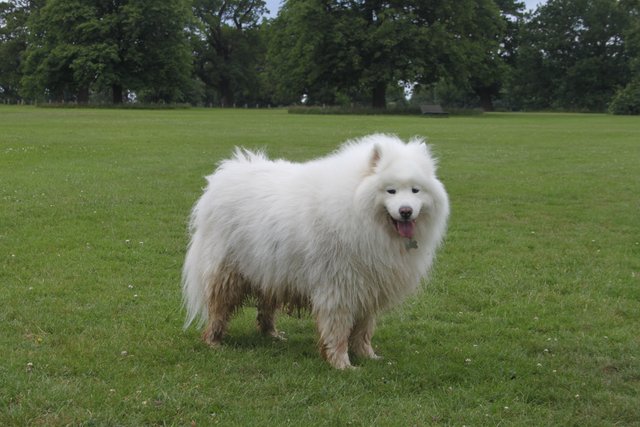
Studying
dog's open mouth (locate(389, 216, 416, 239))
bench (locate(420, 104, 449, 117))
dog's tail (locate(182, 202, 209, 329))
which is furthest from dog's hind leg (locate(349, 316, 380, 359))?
bench (locate(420, 104, 449, 117))

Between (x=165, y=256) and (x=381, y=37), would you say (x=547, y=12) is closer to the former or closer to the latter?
(x=381, y=37)

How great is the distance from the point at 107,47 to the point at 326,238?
67.0m

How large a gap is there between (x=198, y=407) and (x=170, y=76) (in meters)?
71.4

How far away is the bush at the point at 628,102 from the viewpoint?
67.8 m

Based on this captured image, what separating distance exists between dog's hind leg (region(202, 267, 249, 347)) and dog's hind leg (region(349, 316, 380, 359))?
3.70 ft

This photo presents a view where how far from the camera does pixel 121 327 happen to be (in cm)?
643

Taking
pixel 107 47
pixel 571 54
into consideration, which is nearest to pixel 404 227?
pixel 107 47

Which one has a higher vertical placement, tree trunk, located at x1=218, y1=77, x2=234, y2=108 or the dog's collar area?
tree trunk, located at x1=218, y1=77, x2=234, y2=108

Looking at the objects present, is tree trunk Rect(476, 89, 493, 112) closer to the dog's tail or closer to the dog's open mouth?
the dog's tail

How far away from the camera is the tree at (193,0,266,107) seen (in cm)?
9569

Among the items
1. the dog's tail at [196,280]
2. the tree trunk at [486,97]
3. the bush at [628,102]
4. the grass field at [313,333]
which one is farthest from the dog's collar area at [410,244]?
the tree trunk at [486,97]

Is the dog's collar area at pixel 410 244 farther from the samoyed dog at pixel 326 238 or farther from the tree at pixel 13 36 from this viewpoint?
the tree at pixel 13 36

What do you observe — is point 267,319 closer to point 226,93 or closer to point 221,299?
point 221,299

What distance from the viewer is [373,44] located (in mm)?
63750
